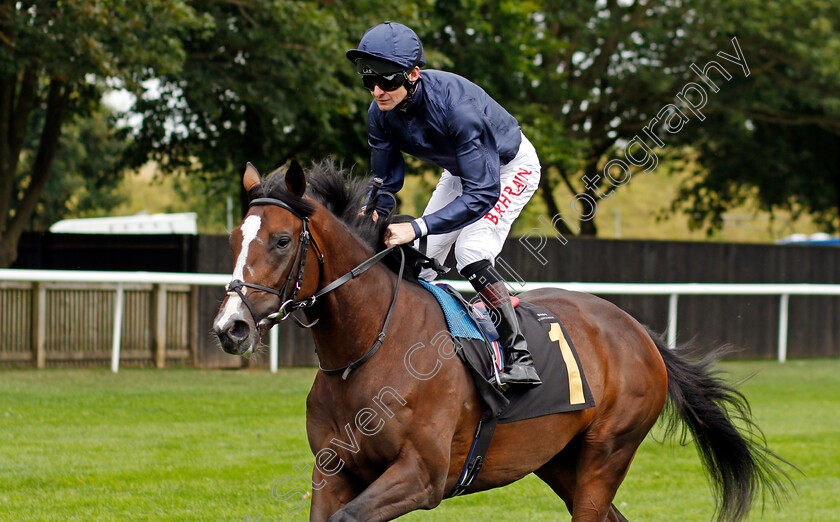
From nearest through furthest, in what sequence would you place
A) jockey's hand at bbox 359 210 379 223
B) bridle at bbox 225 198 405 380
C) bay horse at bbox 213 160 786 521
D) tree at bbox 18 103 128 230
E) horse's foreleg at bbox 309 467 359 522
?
bridle at bbox 225 198 405 380, bay horse at bbox 213 160 786 521, horse's foreleg at bbox 309 467 359 522, jockey's hand at bbox 359 210 379 223, tree at bbox 18 103 128 230

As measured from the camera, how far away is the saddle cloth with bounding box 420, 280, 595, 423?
3.77 metres

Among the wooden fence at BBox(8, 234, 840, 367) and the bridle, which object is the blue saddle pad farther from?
the wooden fence at BBox(8, 234, 840, 367)

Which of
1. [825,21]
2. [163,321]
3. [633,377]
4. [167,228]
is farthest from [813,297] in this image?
[167,228]

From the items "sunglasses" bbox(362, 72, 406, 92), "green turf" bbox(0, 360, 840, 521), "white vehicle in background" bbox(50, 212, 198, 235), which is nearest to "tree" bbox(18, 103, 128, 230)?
"white vehicle in background" bbox(50, 212, 198, 235)

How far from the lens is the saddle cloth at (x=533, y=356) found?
3768mm

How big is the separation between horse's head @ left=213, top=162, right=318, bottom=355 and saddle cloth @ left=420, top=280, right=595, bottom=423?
0.75m

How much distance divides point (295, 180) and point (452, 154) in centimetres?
89

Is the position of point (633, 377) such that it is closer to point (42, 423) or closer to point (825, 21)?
point (42, 423)

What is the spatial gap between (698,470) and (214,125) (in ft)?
34.8

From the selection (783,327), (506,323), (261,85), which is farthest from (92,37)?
(783,327)

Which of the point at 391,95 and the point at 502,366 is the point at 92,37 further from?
the point at 502,366

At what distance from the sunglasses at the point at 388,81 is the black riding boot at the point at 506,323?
33.3 inches

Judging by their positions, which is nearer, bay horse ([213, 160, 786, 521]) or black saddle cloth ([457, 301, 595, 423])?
bay horse ([213, 160, 786, 521])

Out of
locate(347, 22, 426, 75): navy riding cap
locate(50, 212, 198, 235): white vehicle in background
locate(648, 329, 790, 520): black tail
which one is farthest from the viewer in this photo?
locate(50, 212, 198, 235): white vehicle in background
